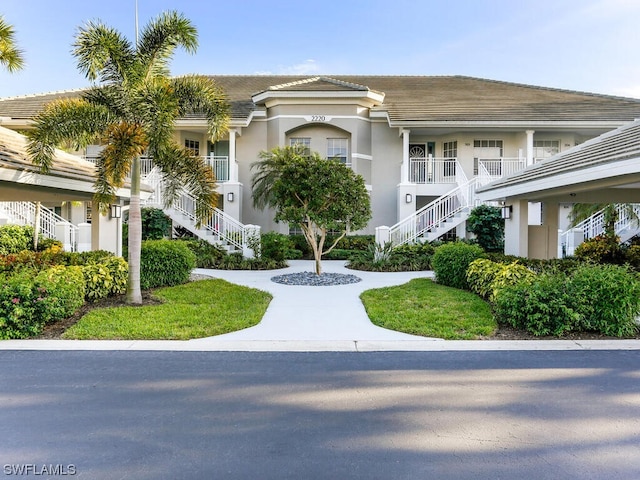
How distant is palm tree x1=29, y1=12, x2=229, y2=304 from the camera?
304 inches

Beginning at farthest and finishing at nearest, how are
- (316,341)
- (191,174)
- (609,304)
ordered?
1. (191,174)
2. (609,304)
3. (316,341)

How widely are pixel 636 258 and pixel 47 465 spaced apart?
13920mm

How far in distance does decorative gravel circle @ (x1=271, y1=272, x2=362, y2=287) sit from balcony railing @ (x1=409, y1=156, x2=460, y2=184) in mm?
8842

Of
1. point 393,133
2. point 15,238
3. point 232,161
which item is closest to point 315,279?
point 232,161

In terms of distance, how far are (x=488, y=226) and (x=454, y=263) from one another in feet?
21.2

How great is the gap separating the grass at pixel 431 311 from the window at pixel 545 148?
13.7 meters

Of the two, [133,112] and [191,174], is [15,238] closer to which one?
[191,174]

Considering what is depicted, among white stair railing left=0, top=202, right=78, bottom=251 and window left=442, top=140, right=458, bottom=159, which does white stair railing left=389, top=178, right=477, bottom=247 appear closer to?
window left=442, top=140, right=458, bottom=159

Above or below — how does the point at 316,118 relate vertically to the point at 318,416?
above

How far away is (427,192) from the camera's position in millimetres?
19500

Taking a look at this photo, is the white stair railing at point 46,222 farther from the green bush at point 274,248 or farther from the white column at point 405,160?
the white column at point 405,160

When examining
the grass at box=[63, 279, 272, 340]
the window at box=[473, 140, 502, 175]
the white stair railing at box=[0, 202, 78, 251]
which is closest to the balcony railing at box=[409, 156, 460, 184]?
the window at box=[473, 140, 502, 175]

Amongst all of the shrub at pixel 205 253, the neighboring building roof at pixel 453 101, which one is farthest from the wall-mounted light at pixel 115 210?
the neighboring building roof at pixel 453 101

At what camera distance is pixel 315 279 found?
12.3 m
